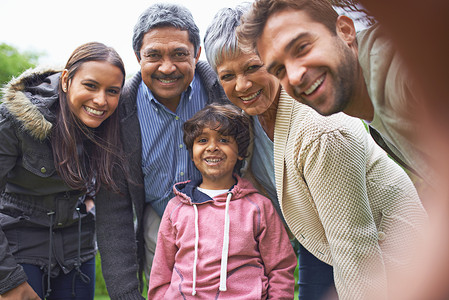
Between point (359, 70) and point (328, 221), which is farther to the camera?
point (328, 221)

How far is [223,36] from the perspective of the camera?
2145 millimetres

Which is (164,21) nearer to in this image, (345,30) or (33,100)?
(33,100)

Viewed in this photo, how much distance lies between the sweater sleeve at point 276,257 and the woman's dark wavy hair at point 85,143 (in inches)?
34.6

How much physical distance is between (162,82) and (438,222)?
7.01 ft

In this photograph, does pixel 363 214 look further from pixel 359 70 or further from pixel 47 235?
pixel 47 235

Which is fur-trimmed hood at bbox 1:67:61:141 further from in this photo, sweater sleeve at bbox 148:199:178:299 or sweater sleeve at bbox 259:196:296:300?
sweater sleeve at bbox 259:196:296:300

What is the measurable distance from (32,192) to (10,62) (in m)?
5.02

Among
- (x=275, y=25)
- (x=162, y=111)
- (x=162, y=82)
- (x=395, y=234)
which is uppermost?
(x=275, y=25)

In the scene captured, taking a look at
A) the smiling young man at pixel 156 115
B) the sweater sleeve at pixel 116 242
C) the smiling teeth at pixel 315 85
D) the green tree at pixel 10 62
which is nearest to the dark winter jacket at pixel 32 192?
the sweater sleeve at pixel 116 242

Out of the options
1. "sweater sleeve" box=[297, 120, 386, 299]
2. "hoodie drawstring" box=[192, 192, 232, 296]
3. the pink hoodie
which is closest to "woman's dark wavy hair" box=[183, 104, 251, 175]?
the pink hoodie

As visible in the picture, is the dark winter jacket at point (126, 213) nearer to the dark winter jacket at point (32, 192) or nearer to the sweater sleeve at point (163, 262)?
the dark winter jacket at point (32, 192)

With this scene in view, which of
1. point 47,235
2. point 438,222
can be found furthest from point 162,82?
point 438,222

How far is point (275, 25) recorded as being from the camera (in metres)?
1.33

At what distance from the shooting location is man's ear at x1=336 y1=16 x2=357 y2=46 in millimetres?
1087
